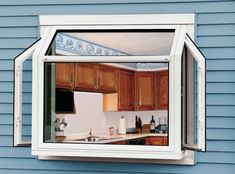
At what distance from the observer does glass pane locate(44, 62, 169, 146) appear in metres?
5.06

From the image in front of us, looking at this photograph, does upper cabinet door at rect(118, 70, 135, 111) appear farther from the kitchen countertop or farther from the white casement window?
the kitchen countertop

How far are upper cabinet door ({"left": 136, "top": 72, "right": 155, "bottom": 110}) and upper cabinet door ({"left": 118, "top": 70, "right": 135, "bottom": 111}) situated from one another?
6 cm

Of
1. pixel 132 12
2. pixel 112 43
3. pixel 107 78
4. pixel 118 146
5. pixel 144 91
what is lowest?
pixel 118 146

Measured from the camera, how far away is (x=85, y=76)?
5.32 meters

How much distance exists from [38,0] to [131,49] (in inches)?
41.1

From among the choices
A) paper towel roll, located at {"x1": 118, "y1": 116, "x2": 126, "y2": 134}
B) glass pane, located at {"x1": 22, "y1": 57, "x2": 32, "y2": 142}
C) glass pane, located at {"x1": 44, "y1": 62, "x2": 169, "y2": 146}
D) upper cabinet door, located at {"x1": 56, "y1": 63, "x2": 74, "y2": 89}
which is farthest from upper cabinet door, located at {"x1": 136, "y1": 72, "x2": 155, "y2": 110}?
glass pane, located at {"x1": 22, "y1": 57, "x2": 32, "y2": 142}

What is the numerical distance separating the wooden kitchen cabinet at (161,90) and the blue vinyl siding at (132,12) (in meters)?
0.42

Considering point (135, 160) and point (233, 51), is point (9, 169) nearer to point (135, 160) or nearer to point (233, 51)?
point (135, 160)

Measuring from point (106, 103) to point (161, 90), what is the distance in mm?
552

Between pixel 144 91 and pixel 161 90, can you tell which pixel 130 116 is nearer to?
pixel 144 91

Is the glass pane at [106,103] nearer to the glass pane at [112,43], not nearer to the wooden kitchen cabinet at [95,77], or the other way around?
the wooden kitchen cabinet at [95,77]

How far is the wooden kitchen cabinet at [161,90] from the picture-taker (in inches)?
196

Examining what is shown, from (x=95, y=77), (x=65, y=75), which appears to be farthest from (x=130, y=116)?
(x=65, y=75)

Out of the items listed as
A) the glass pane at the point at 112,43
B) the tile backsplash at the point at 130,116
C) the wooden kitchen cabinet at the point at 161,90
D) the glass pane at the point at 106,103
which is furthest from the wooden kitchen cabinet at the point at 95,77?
the wooden kitchen cabinet at the point at 161,90
